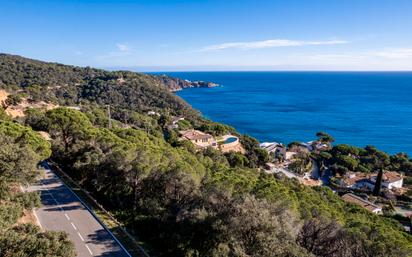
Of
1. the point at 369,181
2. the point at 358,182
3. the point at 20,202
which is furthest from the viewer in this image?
the point at 358,182

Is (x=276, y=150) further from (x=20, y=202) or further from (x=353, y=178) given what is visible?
(x=20, y=202)

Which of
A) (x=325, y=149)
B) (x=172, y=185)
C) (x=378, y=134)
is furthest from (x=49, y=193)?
(x=378, y=134)

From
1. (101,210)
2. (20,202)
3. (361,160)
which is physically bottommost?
(361,160)

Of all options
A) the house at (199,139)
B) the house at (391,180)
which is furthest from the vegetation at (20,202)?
the house at (391,180)

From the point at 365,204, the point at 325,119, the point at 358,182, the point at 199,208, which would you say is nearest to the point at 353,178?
the point at 358,182

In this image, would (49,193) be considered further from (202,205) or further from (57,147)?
(202,205)

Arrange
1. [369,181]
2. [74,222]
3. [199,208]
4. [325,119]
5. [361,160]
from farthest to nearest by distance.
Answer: [325,119] < [361,160] < [369,181] < [74,222] < [199,208]

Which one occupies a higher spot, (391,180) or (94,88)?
(94,88)

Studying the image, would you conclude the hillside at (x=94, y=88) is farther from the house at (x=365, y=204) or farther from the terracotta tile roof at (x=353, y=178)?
the house at (x=365, y=204)

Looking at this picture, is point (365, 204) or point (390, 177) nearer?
point (365, 204)
